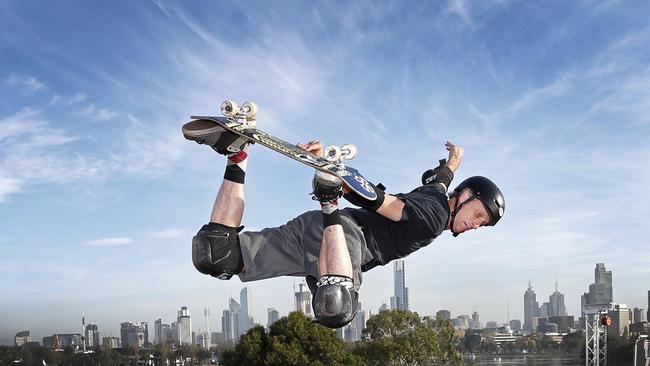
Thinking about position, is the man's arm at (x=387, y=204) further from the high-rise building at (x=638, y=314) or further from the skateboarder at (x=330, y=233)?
the high-rise building at (x=638, y=314)

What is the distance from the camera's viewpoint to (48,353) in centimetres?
8900

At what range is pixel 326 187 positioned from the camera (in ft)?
17.3

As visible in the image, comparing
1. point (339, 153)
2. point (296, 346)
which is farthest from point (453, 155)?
point (296, 346)

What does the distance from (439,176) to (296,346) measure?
33.4 m

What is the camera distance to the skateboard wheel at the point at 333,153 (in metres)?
5.35

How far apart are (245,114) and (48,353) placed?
9369 centimetres

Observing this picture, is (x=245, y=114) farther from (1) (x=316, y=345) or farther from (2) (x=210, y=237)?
(1) (x=316, y=345)

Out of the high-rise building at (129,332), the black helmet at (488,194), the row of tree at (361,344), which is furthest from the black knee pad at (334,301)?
the high-rise building at (129,332)

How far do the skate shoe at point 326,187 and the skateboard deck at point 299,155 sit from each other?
0.04 meters

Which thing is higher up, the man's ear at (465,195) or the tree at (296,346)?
the man's ear at (465,195)

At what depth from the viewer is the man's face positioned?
6.25 meters

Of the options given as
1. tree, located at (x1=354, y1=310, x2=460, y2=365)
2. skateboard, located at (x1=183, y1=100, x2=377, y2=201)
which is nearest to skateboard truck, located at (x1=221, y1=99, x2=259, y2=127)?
skateboard, located at (x1=183, y1=100, x2=377, y2=201)

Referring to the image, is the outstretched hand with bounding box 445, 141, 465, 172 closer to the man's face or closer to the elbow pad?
the man's face

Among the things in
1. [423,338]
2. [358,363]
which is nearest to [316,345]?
[358,363]
